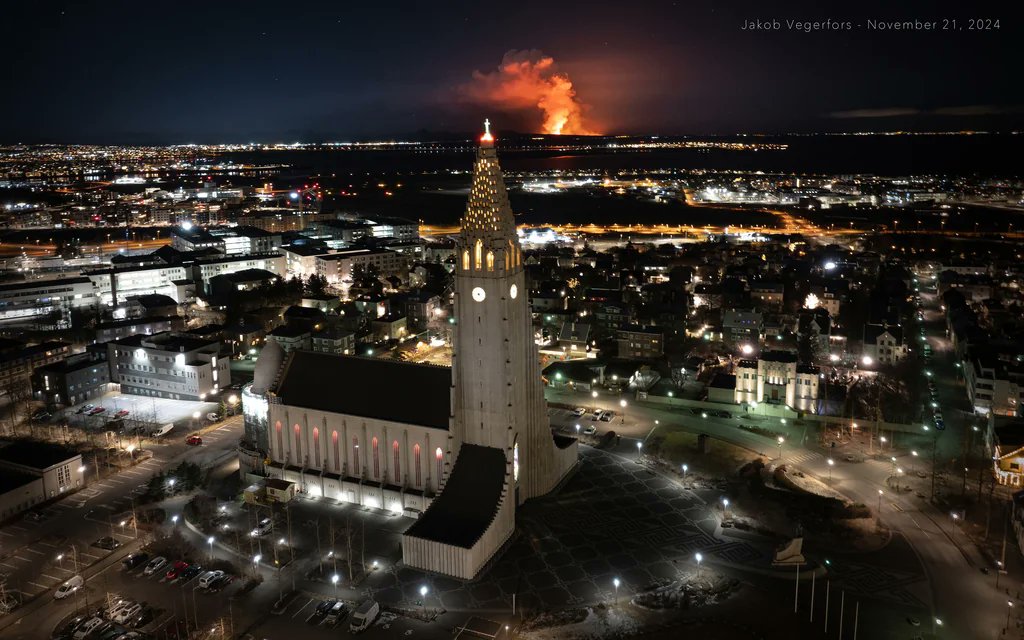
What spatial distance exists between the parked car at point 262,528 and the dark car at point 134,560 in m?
3.95

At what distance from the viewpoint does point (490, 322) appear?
30359mm

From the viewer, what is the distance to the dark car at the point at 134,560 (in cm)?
2805

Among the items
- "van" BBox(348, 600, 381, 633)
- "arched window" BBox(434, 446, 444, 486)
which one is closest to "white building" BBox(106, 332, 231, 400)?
"arched window" BBox(434, 446, 444, 486)

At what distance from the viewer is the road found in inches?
1010

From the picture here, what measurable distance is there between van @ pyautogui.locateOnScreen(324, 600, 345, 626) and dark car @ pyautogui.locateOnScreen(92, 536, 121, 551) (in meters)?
10.9

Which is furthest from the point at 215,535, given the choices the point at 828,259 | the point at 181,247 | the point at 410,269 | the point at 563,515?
the point at 181,247

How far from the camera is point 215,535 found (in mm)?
Answer: 30266

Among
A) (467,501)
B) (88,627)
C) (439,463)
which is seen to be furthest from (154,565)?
(467,501)

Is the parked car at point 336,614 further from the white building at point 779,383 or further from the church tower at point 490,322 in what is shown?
the white building at point 779,383

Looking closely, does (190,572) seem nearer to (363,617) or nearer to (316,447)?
(363,617)

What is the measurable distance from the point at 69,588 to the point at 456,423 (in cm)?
1543

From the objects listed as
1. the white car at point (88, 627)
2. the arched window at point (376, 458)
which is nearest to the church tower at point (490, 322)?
the arched window at point (376, 458)

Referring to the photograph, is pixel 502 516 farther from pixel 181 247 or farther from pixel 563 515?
pixel 181 247

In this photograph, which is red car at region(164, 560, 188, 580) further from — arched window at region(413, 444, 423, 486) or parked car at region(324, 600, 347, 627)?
arched window at region(413, 444, 423, 486)
